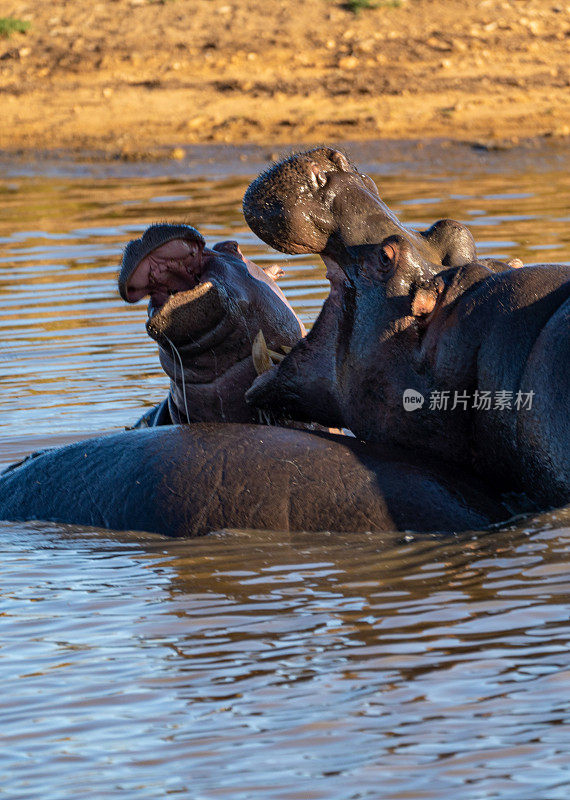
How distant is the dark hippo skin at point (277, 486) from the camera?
15.9 ft

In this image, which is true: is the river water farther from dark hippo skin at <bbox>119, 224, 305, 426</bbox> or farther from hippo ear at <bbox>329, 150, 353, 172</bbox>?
hippo ear at <bbox>329, 150, 353, 172</bbox>

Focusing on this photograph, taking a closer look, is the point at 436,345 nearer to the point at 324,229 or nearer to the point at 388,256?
the point at 388,256

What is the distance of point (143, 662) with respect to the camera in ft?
13.4

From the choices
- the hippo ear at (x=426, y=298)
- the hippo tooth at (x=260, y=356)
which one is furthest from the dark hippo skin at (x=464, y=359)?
the hippo tooth at (x=260, y=356)

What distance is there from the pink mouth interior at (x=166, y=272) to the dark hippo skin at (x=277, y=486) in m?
0.55

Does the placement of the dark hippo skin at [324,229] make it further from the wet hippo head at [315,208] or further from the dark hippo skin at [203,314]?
the dark hippo skin at [203,314]

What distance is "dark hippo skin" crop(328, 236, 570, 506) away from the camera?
4.49 meters

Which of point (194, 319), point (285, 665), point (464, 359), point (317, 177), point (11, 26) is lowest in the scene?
point (285, 665)

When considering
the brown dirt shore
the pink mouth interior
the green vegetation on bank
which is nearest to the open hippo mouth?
the pink mouth interior

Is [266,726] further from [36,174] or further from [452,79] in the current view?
[452,79]

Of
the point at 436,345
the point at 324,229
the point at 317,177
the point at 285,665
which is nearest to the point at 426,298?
the point at 436,345

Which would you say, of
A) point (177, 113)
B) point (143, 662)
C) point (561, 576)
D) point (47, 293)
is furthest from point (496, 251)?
point (177, 113)

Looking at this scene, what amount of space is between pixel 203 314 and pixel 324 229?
0.69 meters

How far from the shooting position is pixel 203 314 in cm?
538
